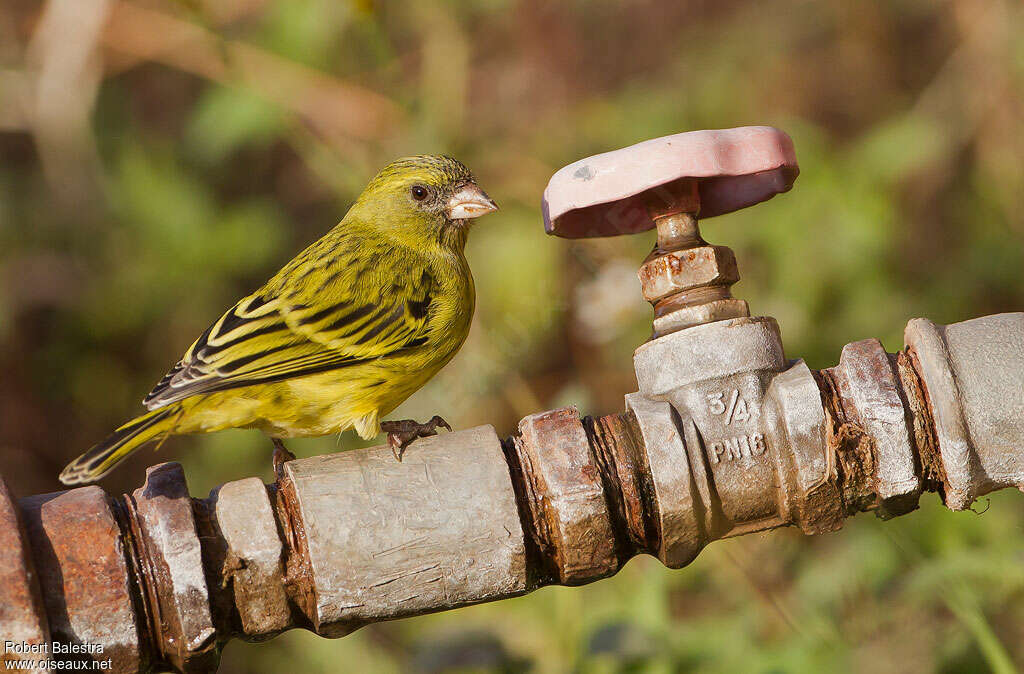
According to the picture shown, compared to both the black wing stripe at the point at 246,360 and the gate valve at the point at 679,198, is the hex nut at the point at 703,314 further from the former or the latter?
the black wing stripe at the point at 246,360

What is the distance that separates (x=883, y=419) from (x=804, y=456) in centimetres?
16

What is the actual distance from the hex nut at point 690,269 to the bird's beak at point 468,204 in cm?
122

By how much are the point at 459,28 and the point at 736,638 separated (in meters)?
3.00

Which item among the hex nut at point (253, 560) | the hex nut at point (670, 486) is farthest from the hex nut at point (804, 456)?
the hex nut at point (253, 560)

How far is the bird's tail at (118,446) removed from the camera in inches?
90.2

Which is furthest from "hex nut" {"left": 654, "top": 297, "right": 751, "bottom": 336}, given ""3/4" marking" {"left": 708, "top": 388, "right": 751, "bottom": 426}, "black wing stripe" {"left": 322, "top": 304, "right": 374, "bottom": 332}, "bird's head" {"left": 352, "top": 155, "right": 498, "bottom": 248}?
"bird's head" {"left": 352, "top": 155, "right": 498, "bottom": 248}

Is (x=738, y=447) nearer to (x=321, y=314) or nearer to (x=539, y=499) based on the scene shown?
(x=539, y=499)

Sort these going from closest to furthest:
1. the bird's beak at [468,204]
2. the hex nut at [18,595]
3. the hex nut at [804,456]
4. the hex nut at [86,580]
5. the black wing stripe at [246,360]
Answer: the hex nut at [18,595]
the hex nut at [86,580]
the hex nut at [804,456]
the black wing stripe at [246,360]
the bird's beak at [468,204]

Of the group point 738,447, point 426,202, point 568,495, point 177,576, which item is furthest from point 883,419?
point 426,202

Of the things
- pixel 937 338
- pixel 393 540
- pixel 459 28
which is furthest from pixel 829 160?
pixel 393 540

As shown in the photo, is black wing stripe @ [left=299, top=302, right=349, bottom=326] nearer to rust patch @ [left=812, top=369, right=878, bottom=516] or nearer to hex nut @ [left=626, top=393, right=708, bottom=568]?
hex nut @ [left=626, top=393, right=708, bottom=568]

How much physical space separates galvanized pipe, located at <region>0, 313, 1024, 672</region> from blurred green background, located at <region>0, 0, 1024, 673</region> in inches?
48.6

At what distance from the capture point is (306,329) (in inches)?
116

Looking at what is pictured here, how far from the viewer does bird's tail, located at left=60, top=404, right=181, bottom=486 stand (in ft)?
7.52
